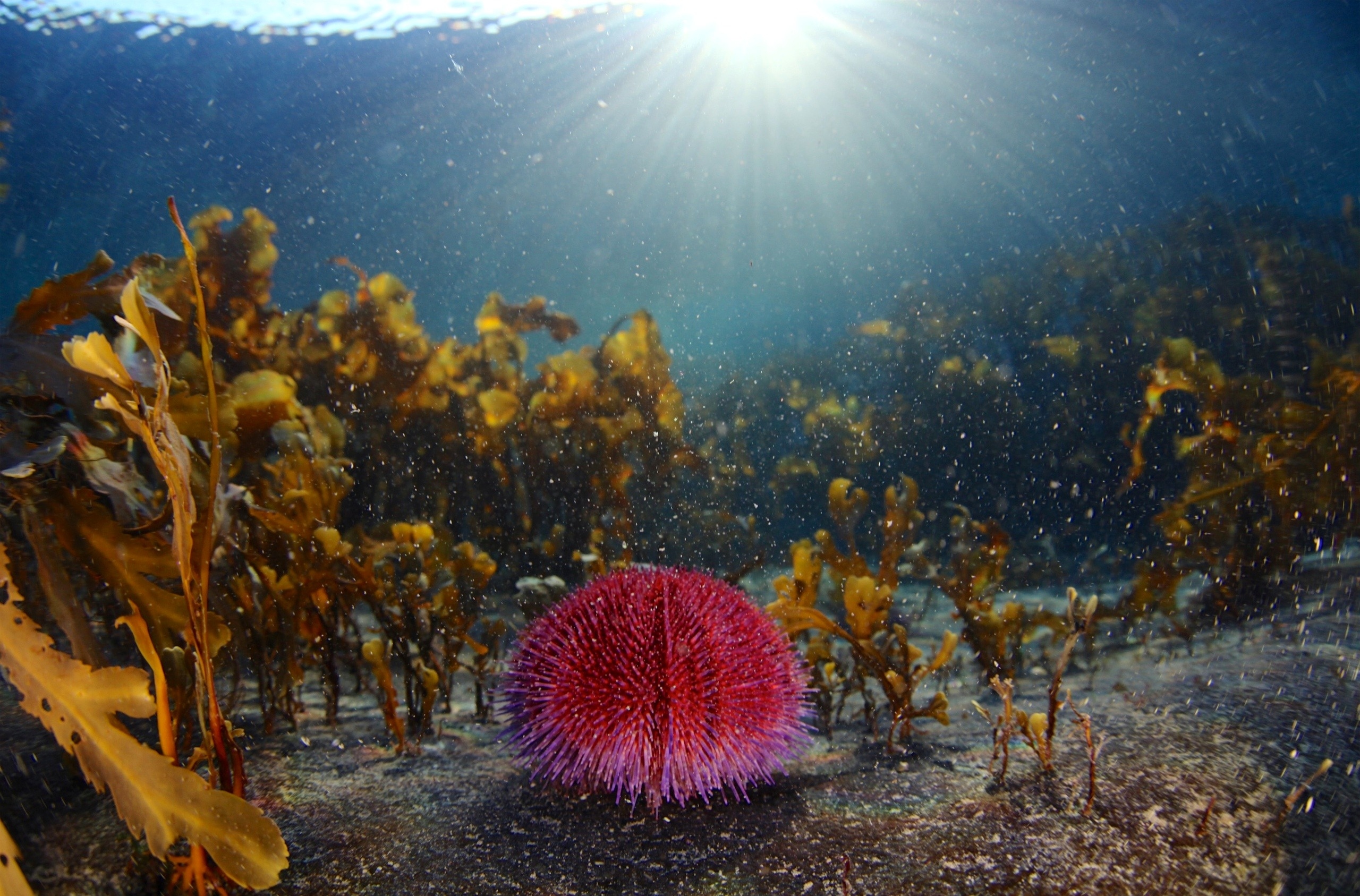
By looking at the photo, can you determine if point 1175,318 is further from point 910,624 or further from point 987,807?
point 987,807

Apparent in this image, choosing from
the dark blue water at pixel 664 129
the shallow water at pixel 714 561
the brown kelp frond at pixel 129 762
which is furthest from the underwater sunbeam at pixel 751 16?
the brown kelp frond at pixel 129 762

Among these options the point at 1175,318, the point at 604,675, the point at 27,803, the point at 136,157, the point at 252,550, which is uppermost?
the point at 136,157

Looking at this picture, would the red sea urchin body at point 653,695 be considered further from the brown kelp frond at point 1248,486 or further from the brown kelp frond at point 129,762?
the brown kelp frond at point 1248,486

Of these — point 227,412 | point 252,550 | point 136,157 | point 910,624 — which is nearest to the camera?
point 227,412

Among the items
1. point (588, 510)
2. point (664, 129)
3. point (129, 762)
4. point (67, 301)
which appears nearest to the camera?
point (129, 762)

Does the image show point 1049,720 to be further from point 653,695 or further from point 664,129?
point 664,129

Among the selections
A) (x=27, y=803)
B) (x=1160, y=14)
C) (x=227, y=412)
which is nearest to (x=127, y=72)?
(x=227, y=412)

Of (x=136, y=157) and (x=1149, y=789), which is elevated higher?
(x=136, y=157)

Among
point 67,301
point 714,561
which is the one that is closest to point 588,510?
point 714,561
